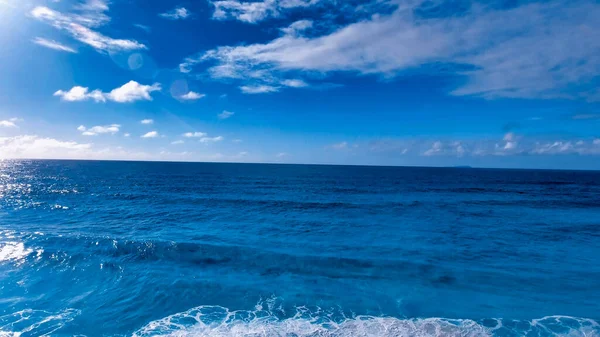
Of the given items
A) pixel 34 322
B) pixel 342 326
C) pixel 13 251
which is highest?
pixel 13 251

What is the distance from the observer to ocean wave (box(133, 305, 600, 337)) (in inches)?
434

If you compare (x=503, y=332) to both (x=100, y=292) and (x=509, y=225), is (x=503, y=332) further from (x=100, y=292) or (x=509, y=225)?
(x=509, y=225)

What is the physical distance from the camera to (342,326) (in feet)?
37.6

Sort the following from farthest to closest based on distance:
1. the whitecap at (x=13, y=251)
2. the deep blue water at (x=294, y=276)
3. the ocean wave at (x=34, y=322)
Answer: the whitecap at (x=13, y=251), the deep blue water at (x=294, y=276), the ocean wave at (x=34, y=322)

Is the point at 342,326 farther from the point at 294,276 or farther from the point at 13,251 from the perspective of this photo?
the point at 13,251

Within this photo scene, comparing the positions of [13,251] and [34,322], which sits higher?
[13,251]

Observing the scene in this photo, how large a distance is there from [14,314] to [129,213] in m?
21.5

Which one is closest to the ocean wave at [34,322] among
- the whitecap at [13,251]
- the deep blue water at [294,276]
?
the deep blue water at [294,276]

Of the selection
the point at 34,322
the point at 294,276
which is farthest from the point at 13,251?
the point at 294,276

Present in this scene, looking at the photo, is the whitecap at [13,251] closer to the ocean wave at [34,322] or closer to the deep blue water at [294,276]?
the deep blue water at [294,276]

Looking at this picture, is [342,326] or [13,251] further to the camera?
[13,251]

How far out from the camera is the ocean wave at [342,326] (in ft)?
36.1

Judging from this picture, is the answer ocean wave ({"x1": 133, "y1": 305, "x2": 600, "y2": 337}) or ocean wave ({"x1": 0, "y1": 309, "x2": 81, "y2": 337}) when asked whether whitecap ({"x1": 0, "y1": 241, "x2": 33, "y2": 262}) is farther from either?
ocean wave ({"x1": 133, "y1": 305, "x2": 600, "y2": 337})

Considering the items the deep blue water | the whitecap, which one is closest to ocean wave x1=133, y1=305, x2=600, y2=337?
the deep blue water
